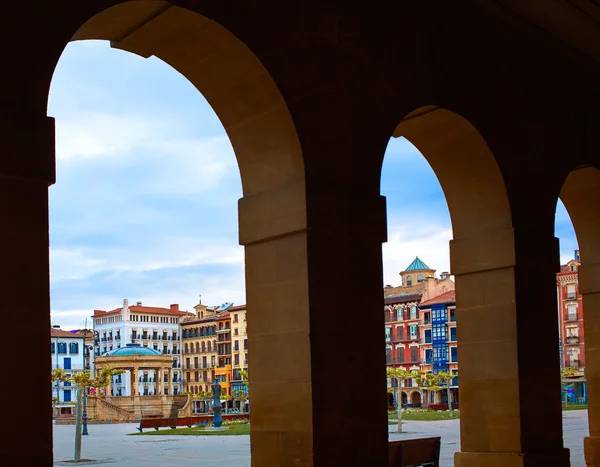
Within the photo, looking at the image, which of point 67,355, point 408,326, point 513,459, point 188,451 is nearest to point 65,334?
point 67,355

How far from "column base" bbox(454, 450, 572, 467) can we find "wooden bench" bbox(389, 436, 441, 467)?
0.58m

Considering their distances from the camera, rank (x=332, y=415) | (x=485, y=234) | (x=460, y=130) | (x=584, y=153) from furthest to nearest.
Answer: (x=584, y=153) → (x=485, y=234) → (x=460, y=130) → (x=332, y=415)

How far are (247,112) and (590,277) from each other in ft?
21.8

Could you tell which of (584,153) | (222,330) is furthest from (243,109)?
(222,330)

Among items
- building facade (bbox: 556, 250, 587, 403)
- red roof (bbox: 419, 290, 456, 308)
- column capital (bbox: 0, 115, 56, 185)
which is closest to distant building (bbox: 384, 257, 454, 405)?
red roof (bbox: 419, 290, 456, 308)

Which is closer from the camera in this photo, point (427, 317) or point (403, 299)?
point (427, 317)

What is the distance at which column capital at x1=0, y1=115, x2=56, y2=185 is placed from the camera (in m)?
4.84

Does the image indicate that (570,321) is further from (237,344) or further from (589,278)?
(589,278)

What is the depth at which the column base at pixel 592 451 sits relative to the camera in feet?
36.5

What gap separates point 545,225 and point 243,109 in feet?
14.2

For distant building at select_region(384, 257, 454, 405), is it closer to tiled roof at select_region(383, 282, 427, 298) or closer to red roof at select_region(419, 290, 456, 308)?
tiled roof at select_region(383, 282, 427, 298)

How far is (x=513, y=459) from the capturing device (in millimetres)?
8672

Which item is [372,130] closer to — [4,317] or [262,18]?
[262,18]

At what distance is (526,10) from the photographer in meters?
8.80
